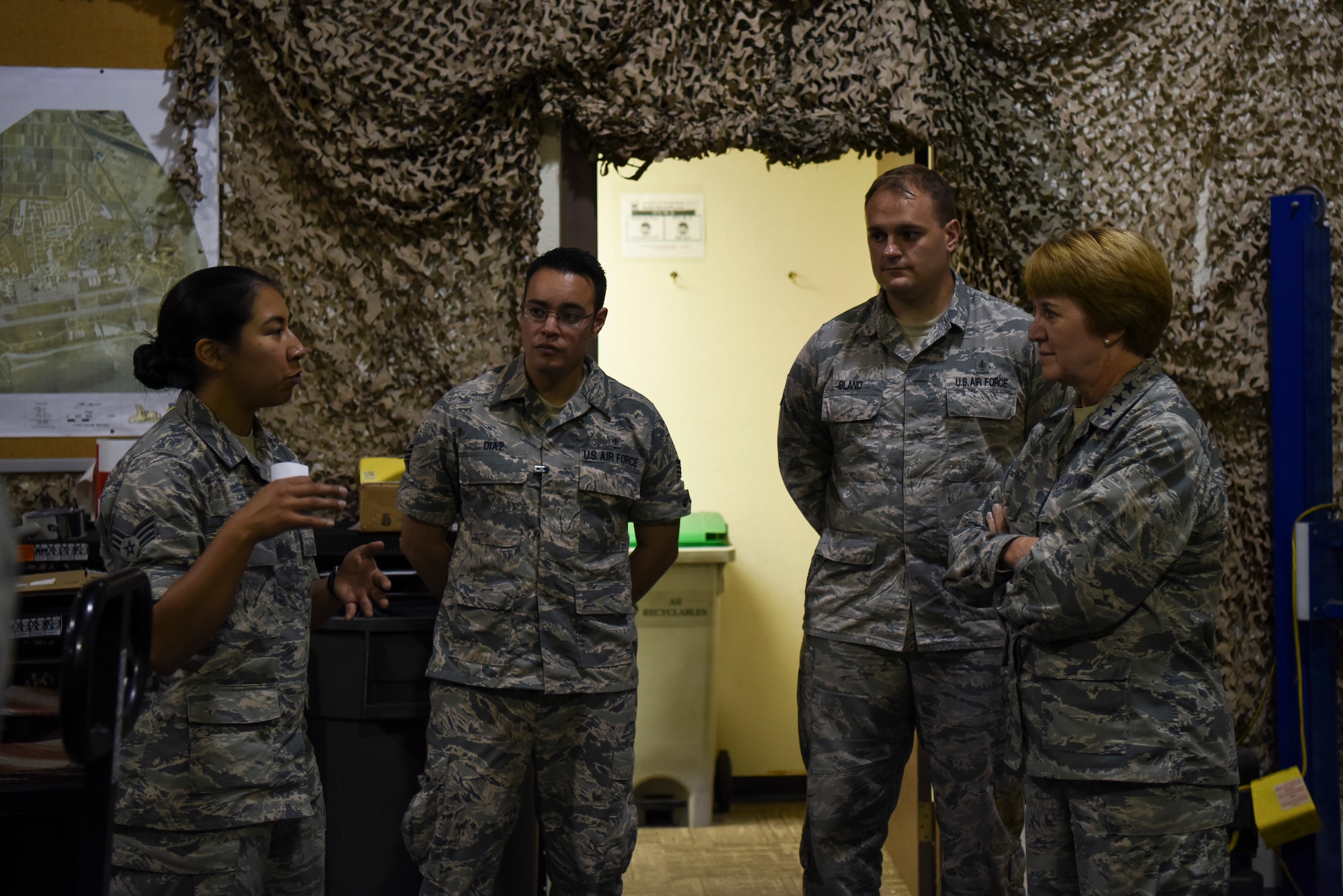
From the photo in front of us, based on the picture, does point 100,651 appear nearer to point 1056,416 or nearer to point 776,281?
point 1056,416

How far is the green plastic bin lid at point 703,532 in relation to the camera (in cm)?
387

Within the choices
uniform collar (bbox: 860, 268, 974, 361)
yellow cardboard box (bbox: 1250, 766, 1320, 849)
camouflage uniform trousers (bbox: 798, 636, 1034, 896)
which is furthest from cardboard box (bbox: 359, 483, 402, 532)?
yellow cardboard box (bbox: 1250, 766, 1320, 849)

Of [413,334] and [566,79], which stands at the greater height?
[566,79]

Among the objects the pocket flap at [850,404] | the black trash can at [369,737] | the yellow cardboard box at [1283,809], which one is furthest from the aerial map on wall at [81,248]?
the yellow cardboard box at [1283,809]

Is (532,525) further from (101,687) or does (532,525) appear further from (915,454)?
(101,687)

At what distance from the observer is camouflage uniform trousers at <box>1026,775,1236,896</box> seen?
5.05 feet

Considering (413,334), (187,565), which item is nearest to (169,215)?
(413,334)

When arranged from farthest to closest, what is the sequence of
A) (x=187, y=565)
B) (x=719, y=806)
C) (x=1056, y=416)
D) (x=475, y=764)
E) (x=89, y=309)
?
(x=719, y=806), (x=89, y=309), (x=475, y=764), (x=1056, y=416), (x=187, y=565)

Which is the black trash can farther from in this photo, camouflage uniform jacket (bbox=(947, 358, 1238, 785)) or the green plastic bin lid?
the green plastic bin lid

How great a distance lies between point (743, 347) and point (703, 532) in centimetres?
82

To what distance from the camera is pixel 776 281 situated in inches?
165

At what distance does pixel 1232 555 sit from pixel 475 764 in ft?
7.41

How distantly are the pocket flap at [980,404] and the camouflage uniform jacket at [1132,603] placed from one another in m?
0.54

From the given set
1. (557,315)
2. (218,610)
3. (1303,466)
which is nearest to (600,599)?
(557,315)
